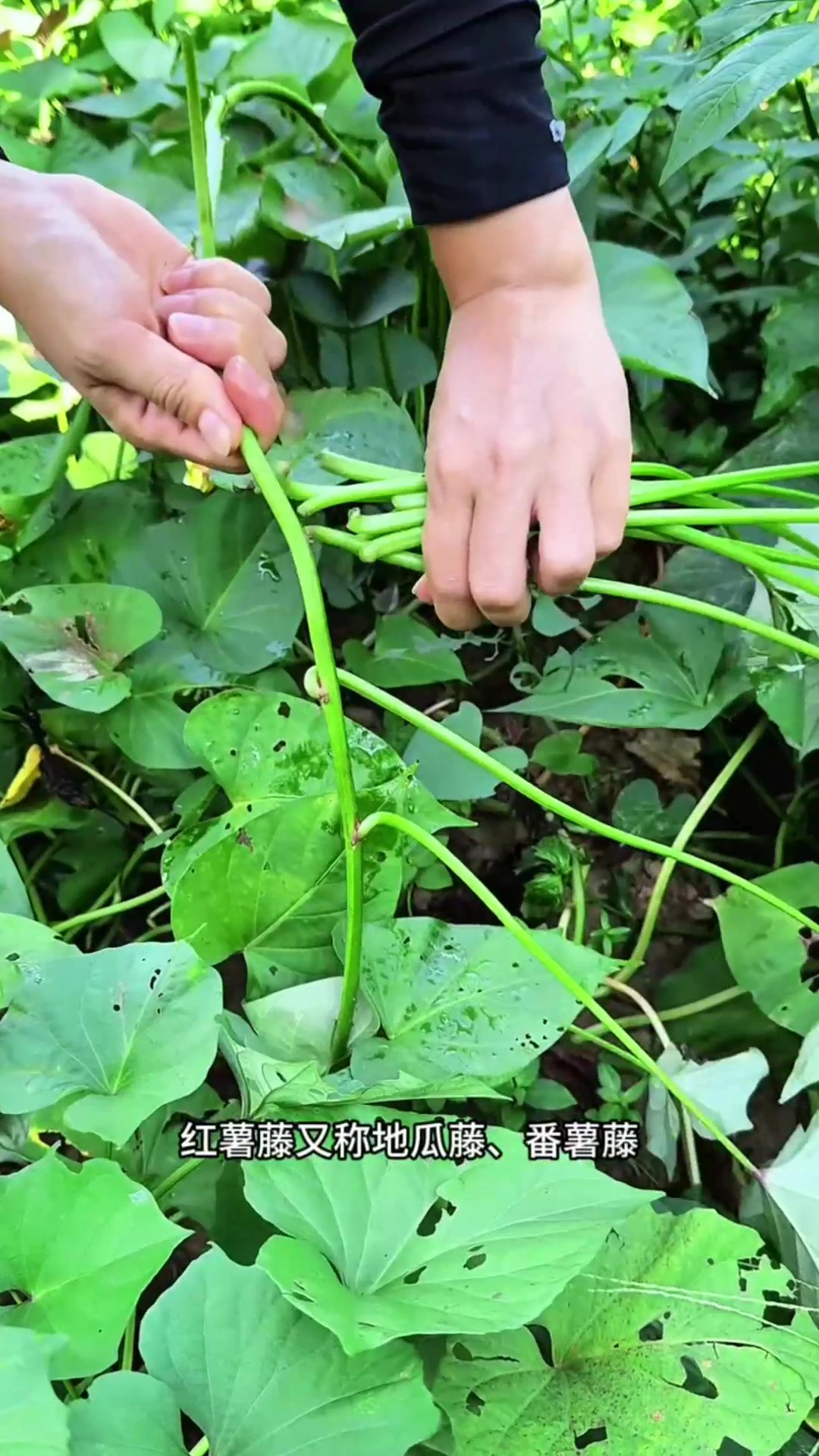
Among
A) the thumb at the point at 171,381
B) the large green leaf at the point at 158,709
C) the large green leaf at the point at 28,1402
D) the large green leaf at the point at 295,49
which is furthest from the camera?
the large green leaf at the point at 295,49

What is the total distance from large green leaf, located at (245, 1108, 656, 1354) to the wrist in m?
0.37

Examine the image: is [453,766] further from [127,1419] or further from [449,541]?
[127,1419]

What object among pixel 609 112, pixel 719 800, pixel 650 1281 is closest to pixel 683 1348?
pixel 650 1281

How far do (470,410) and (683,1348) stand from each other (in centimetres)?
39

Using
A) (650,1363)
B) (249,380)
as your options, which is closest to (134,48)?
(249,380)

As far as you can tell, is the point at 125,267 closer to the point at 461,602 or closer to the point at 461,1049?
the point at 461,602

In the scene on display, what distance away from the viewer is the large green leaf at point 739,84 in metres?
0.49

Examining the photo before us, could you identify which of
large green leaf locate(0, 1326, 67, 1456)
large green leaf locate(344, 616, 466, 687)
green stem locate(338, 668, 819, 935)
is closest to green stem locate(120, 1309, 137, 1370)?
large green leaf locate(0, 1326, 67, 1456)

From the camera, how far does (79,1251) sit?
33 centimetres

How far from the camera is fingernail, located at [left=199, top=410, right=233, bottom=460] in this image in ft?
1.62

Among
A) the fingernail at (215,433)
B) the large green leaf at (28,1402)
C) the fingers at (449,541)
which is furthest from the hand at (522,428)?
the large green leaf at (28,1402)

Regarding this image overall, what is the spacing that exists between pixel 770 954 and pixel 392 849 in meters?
0.23

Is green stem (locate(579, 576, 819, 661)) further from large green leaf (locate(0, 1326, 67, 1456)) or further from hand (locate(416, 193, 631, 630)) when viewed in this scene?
large green leaf (locate(0, 1326, 67, 1456))

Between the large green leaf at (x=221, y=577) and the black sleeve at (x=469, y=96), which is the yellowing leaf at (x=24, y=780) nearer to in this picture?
the large green leaf at (x=221, y=577)
